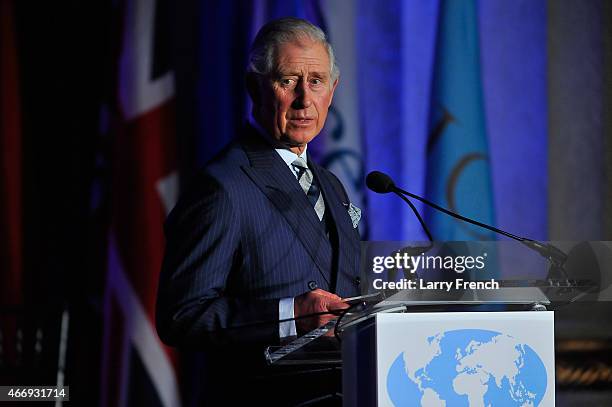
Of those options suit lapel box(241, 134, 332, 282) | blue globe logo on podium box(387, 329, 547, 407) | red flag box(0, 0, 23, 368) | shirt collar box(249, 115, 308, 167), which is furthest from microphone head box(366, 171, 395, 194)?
red flag box(0, 0, 23, 368)

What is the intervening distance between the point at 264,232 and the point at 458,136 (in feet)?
5.68

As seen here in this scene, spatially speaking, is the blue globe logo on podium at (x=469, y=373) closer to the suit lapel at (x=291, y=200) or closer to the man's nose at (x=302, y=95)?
the suit lapel at (x=291, y=200)

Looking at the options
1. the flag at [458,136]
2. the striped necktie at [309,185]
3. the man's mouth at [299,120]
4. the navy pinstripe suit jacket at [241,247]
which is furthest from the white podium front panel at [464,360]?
the flag at [458,136]

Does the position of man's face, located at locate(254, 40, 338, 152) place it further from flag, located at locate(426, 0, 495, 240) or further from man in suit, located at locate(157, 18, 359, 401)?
flag, located at locate(426, 0, 495, 240)

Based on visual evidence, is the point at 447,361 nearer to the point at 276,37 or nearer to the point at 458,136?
the point at 276,37

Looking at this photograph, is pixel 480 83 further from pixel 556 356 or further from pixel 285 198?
pixel 556 356

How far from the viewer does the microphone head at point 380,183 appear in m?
1.73

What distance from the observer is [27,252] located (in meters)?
3.27

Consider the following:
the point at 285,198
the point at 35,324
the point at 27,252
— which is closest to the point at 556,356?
the point at 285,198

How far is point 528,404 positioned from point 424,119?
87.3 inches

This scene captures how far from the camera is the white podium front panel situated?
126 centimetres

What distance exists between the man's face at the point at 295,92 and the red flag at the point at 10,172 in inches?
60.9

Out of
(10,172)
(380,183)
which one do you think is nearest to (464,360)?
(380,183)

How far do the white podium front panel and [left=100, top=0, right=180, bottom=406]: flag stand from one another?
2.12 m
